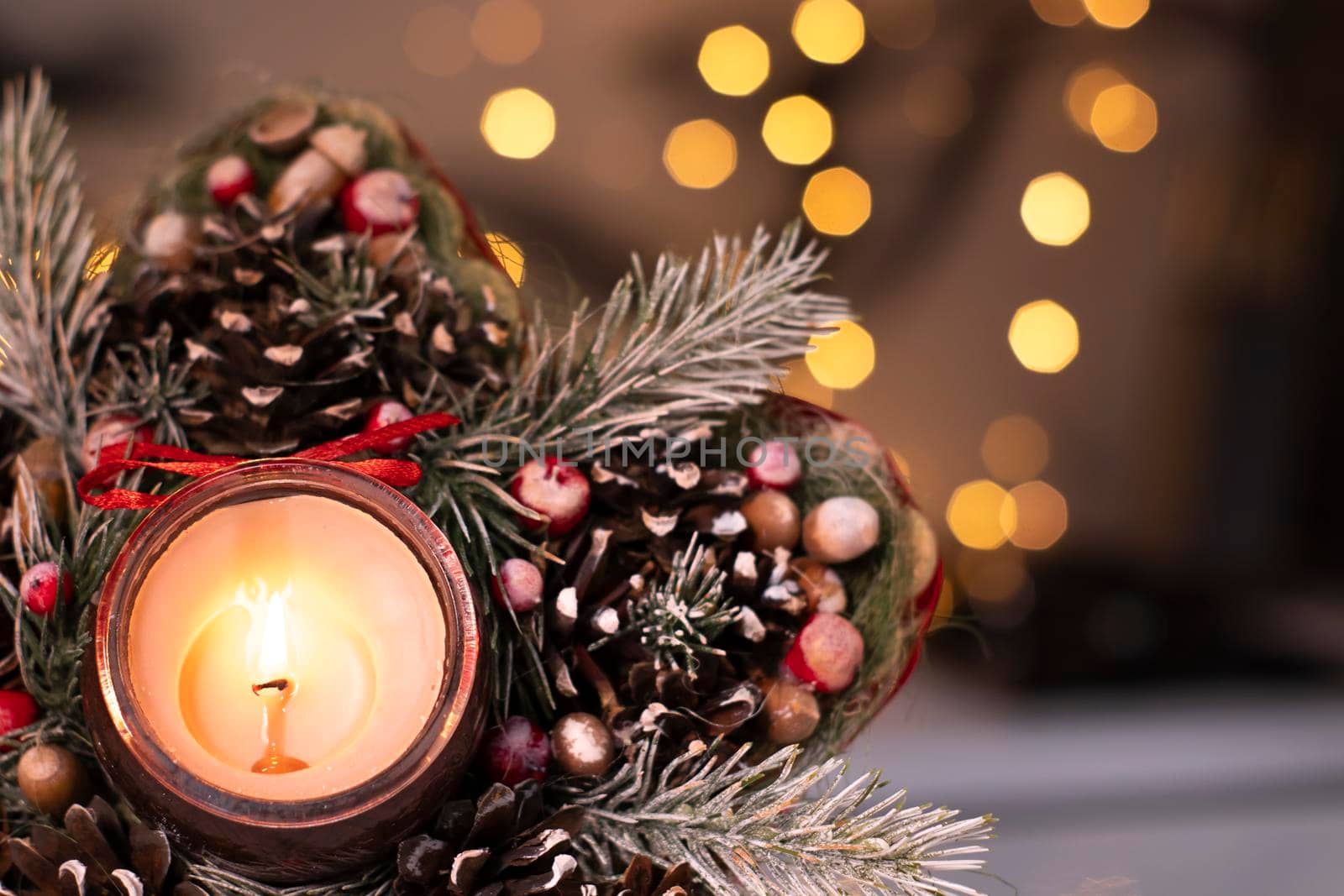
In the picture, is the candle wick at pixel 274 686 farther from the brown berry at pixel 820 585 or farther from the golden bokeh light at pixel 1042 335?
the golden bokeh light at pixel 1042 335

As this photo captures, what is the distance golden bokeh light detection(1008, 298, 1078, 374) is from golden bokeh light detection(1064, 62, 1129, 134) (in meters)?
0.15

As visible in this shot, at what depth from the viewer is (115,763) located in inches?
13.0

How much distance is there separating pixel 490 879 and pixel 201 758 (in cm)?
11

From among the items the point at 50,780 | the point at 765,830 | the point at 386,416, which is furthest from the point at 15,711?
the point at 765,830

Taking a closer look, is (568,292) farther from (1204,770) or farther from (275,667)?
(1204,770)

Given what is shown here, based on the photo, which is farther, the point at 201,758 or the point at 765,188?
the point at 765,188

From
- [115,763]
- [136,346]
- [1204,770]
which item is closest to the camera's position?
[115,763]

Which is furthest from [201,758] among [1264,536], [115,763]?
[1264,536]

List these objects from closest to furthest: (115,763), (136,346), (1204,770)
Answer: (115,763) → (136,346) → (1204,770)

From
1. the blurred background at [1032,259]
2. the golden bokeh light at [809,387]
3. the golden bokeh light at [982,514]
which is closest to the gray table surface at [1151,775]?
the blurred background at [1032,259]

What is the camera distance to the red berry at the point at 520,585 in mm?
402

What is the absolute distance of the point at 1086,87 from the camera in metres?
0.85

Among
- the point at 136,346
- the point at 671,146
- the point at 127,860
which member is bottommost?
the point at 127,860

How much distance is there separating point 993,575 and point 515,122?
56cm
